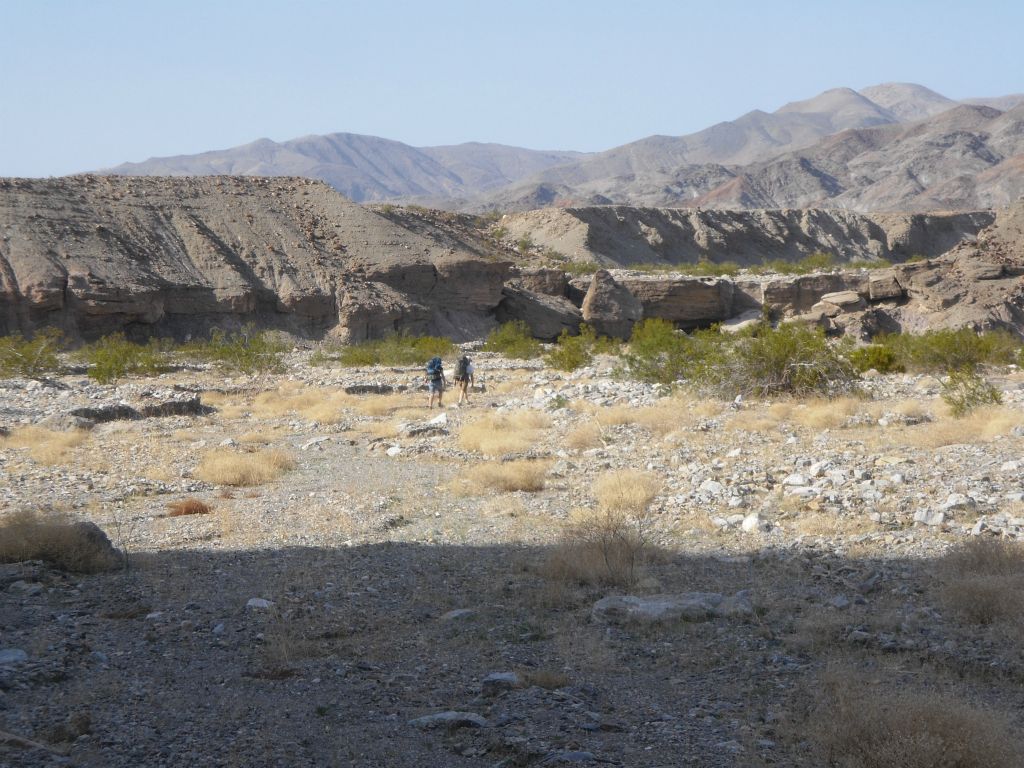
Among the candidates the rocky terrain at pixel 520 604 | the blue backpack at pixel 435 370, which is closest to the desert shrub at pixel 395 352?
the blue backpack at pixel 435 370

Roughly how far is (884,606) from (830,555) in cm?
141

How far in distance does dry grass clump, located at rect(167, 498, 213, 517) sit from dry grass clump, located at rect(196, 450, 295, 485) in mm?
1574

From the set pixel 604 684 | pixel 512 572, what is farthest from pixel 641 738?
pixel 512 572

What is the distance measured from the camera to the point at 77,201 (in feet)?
122

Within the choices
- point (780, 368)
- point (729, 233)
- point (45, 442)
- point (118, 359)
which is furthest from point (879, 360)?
point (729, 233)

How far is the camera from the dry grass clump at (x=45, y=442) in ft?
46.5

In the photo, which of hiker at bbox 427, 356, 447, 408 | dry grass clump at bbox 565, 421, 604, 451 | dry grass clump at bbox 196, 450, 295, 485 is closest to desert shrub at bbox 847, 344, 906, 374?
hiker at bbox 427, 356, 447, 408

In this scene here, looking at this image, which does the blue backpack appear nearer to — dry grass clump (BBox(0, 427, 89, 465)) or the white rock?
dry grass clump (BBox(0, 427, 89, 465))

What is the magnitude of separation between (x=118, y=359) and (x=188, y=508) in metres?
17.1

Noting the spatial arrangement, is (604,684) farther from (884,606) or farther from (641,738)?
(884,606)

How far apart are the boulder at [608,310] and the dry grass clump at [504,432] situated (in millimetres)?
22035

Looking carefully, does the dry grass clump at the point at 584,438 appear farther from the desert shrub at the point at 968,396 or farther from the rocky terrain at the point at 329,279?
the rocky terrain at the point at 329,279

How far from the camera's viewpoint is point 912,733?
4398mm

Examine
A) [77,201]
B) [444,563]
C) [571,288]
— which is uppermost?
[77,201]
